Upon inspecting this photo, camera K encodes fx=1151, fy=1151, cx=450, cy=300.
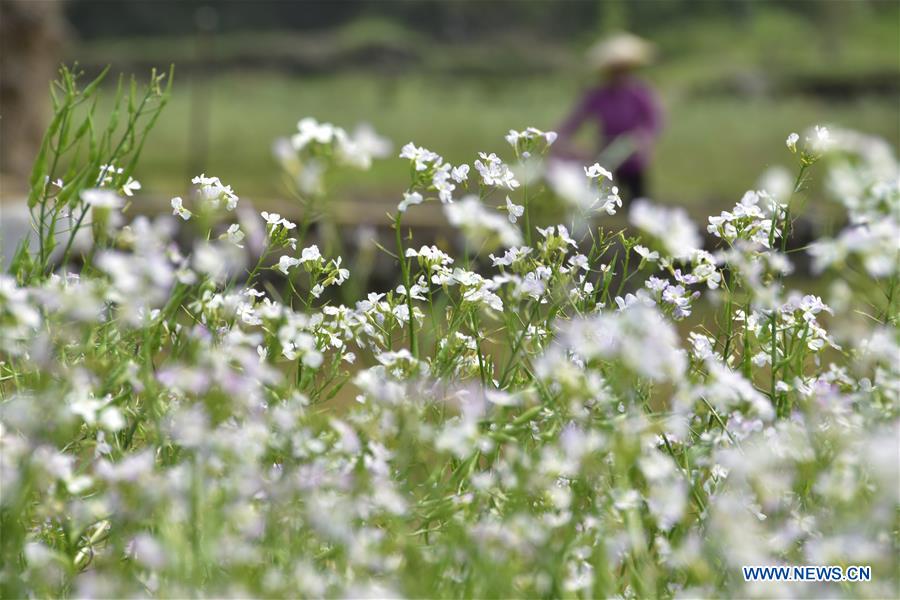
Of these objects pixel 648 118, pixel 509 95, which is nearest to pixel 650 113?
pixel 648 118

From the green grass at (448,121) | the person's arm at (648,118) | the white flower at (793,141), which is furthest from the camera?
the green grass at (448,121)

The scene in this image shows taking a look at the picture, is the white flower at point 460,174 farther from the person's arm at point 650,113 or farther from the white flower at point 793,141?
the person's arm at point 650,113

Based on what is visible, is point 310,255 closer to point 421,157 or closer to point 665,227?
point 421,157

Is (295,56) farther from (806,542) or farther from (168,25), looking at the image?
(806,542)

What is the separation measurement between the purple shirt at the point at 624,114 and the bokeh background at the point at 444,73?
2.13 metres

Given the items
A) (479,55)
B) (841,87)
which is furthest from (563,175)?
(479,55)

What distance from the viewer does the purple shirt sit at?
317 inches

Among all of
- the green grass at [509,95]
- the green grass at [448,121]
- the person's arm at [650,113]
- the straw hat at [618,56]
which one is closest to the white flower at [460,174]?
the person's arm at [650,113]

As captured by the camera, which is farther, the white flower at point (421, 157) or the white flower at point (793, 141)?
the white flower at point (793, 141)

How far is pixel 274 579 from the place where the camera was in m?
1.21

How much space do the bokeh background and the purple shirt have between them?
2130 mm

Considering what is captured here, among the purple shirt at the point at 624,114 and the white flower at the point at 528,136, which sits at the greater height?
the white flower at the point at 528,136

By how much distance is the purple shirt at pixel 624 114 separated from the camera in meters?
8.05

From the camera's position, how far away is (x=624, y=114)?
26.5 ft
